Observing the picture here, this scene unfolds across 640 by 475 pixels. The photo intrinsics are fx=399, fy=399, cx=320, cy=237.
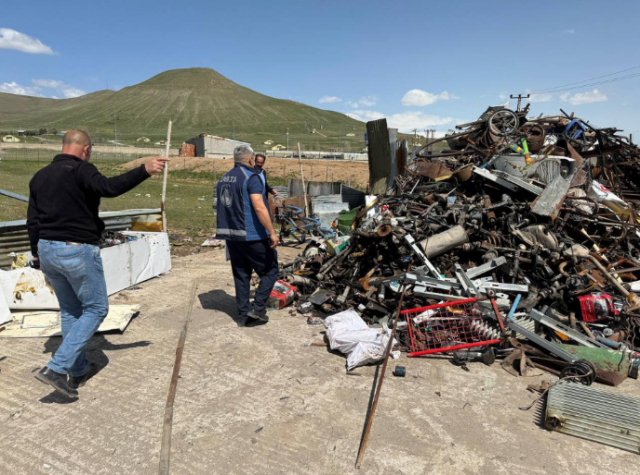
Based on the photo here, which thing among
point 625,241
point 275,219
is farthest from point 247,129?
point 625,241

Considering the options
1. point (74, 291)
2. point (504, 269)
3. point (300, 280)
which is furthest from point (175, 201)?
point (504, 269)

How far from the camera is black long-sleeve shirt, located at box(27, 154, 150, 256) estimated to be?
3.03 meters

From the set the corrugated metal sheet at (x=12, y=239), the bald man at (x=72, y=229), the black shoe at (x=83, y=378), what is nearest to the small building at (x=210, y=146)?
the corrugated metal sheet at (x=12, y=239)

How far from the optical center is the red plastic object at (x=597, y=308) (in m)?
4.45

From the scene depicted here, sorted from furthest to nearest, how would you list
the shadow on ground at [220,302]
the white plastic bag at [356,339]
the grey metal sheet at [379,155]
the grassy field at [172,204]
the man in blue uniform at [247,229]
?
the grey metal sheet at [379,155], the grassy field at [172,204], the shadow on ground at [220,302], the man in blue uniform at [247,229], the white plastic bag at [356,339]

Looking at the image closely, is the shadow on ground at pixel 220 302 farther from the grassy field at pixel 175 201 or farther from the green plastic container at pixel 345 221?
the grassy field at pixel 175 201

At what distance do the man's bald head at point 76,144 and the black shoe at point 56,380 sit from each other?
5.56 feet

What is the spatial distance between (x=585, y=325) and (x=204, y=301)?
188 inches

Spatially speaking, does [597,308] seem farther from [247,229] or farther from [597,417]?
[247,229]

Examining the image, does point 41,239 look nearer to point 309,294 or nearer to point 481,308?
point 309,294

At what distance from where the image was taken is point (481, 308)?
440cm

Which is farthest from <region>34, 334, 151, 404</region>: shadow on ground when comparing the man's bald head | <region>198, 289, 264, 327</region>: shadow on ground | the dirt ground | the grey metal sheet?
the dirt ground

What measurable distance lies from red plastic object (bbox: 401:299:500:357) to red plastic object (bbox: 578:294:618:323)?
50.3 inches

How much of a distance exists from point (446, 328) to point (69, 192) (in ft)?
12.5
